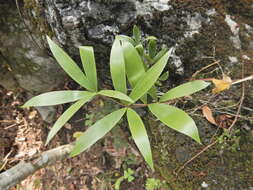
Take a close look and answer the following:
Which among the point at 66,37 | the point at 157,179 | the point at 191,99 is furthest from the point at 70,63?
the point at 157,179

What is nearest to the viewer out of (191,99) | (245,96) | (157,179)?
(245,96)

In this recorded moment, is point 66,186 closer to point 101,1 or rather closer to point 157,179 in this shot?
point 157,179

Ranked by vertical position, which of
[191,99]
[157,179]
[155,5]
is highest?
[155,5]

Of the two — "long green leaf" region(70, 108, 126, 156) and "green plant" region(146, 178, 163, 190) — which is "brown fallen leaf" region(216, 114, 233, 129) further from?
"green plant" region(146, 178, 163, 190)

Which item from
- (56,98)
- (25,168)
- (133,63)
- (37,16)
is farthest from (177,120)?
(25,168)

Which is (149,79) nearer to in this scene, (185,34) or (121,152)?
(185,34)
